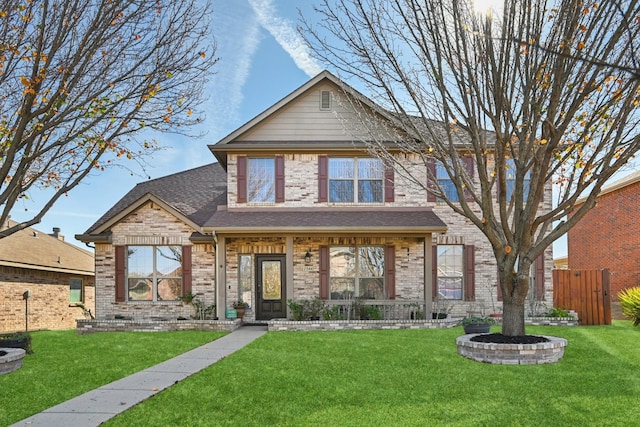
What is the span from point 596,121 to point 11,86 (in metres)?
11.5

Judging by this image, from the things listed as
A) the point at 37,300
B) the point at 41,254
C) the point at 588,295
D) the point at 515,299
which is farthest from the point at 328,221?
the point at 41,254

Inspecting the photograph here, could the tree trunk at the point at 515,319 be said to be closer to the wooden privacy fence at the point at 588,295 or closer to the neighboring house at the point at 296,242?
the neighboring house at the point at 296,242

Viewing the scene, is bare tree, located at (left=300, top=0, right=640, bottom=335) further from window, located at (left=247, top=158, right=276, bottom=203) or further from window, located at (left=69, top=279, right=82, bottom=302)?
window, located at (left=69, top=279, right=82, bottom=302)

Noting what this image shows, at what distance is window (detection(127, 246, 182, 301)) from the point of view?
48.7 feet

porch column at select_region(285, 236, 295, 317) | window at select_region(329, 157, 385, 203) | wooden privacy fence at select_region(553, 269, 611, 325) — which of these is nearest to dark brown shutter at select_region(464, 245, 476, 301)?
wooden privacy fence at select_region(553, 269, 611, 325)

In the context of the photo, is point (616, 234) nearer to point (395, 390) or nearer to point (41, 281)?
point (395, 390)

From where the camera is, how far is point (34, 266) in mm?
19188

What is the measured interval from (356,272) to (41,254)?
48.0 feet

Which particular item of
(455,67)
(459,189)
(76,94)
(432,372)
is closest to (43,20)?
(76,94)

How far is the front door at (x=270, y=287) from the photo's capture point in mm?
14878

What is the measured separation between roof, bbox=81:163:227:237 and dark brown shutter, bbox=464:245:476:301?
8202 mm

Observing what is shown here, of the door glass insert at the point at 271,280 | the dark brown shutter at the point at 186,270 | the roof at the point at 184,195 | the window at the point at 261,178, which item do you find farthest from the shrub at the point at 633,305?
the dark brown shutter at the point at 186,270

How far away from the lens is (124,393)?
21.8ft

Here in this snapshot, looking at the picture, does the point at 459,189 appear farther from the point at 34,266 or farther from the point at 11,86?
the point at 34,266
